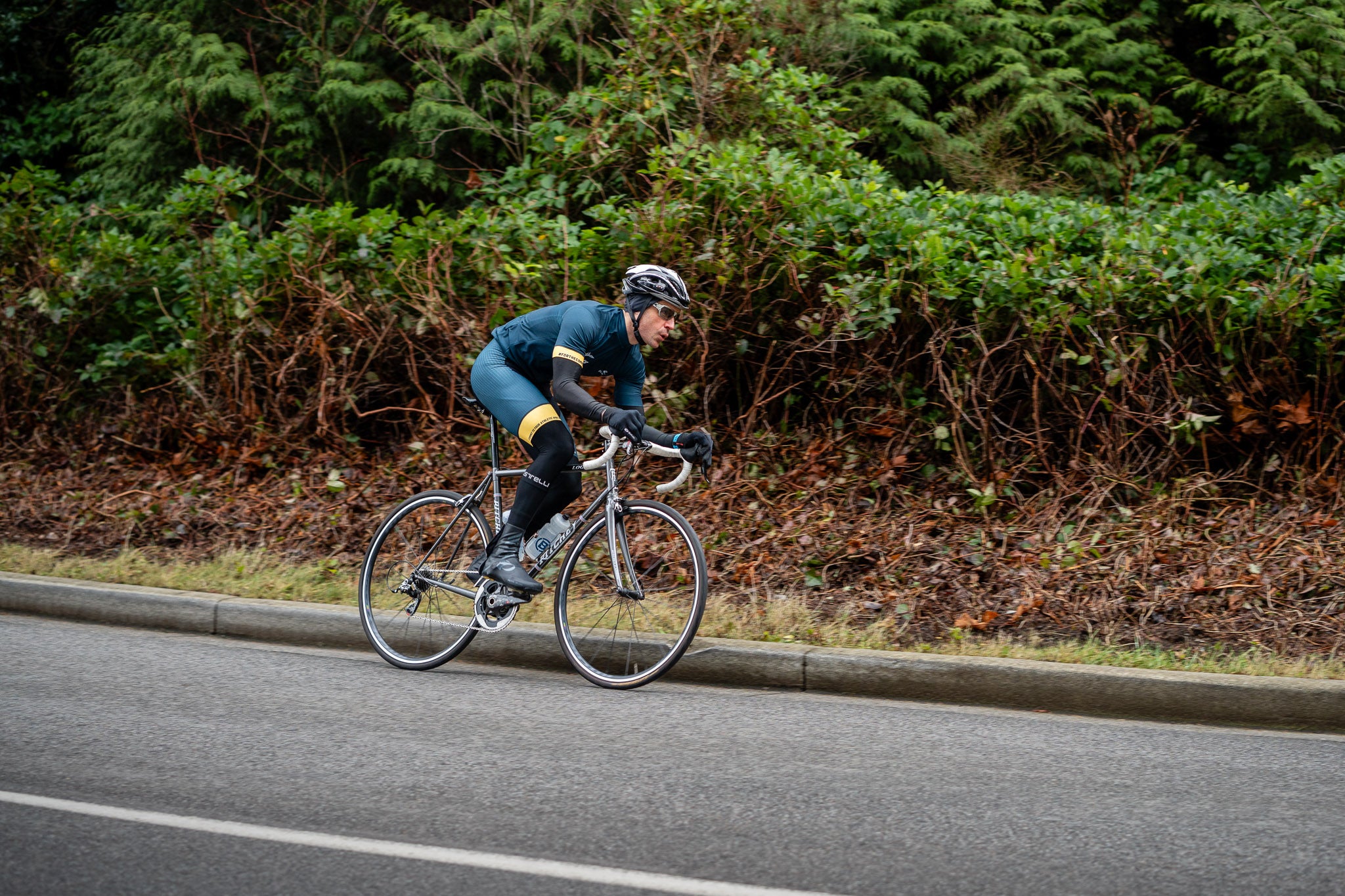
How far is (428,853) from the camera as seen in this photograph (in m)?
3.94

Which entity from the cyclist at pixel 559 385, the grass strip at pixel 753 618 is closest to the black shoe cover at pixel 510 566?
the cyclist at pixel 559 385

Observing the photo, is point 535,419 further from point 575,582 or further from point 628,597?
point 628,597

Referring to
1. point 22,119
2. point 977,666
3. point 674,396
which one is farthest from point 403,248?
point 22,119

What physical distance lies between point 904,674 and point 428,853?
9.26ft

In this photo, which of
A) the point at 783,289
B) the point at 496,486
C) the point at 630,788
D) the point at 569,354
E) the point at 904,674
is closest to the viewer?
the point at 630,788

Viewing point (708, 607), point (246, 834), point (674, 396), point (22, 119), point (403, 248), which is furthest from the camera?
point (22, 119)

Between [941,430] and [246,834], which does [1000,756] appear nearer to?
[246,834]

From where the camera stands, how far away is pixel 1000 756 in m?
5.06

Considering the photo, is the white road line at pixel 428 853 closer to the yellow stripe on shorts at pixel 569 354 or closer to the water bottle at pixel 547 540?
the water bottle at pixel 547 540

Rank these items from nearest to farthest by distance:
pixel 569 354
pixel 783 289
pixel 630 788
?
1. pixel 630 788
2. pixel 569 354
3. pixel 783 289

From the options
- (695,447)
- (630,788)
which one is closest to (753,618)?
(695,447)

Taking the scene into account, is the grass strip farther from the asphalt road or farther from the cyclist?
the cyclist

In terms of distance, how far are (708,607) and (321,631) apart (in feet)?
7.20

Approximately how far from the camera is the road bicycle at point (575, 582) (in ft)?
20.0
